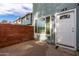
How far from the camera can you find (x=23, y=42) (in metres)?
3.68

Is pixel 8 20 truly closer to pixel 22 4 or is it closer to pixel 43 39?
pixel 22 4

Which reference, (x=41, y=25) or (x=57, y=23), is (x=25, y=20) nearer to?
(x=41, y=25)

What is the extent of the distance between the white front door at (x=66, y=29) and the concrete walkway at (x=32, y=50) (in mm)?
203

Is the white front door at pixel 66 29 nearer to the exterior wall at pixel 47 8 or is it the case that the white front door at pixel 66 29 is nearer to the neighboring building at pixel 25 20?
the exterior wall at pixel 47 8

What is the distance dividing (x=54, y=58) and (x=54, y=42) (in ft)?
1.28

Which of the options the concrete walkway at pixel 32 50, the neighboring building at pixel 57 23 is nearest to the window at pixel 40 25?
the neighboring building at pixel 57 23

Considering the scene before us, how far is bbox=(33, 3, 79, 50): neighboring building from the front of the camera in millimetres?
3572

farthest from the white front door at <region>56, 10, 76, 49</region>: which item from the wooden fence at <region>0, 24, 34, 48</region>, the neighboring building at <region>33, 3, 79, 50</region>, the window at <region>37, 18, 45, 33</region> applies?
the wooden fence at <region>0, 24, 34, 48</region>

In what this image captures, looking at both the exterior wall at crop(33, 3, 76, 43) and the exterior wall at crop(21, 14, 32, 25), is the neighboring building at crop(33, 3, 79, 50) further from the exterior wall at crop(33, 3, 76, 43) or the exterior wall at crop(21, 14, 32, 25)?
the exterior wall at crop(21, 14, 32, 25)

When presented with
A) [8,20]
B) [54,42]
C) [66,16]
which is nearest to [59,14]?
[66,16]

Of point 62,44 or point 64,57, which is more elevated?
point 62,44

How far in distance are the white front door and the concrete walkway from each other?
20 centimetres

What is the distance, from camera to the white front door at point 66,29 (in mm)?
3574

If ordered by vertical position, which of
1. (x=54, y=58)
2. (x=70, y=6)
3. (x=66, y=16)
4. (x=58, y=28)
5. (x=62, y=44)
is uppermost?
(x=70, y=6)
